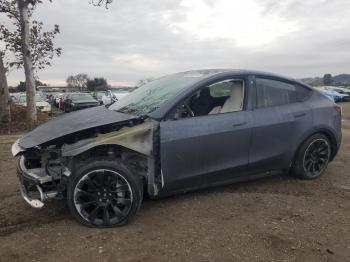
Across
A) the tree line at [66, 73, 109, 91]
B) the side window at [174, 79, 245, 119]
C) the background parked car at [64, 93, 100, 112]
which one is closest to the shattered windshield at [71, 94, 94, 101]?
the background parked car at [64, 93, 100, 112]

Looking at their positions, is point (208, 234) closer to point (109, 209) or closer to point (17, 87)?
point (109, 209)

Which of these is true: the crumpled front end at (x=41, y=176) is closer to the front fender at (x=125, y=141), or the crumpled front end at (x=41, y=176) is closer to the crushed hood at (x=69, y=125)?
the crushed hood at (x=69, y=125)

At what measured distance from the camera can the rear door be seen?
5004mm

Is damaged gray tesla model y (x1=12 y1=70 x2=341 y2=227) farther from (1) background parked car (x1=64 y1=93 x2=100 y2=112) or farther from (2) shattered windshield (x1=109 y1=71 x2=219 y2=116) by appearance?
(1) background parked car (x1=64 y1=93 x2=100 y2=112)

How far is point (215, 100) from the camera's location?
4910 mm

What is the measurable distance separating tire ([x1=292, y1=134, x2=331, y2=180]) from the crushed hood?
2493mm

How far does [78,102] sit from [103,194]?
893 inches

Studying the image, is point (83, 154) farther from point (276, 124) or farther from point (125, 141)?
point (276, 124)

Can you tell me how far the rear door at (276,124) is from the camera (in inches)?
197

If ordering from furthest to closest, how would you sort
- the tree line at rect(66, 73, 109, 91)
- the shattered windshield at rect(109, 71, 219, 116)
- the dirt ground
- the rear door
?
the tree line at rect(66, 73, 109, 91)
the rear door
the shattered windshield at rect(109, 71, 219, 116)
the dirt ground

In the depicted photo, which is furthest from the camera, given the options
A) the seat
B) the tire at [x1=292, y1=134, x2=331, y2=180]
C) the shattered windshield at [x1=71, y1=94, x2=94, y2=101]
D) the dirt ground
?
the shattered windshield at [x1=71, y1=94, x2=94, y2=101]

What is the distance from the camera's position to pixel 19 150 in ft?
13.6

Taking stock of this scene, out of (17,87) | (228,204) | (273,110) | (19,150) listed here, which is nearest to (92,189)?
(19,150)

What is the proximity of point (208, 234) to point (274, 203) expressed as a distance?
1242 millimetres
